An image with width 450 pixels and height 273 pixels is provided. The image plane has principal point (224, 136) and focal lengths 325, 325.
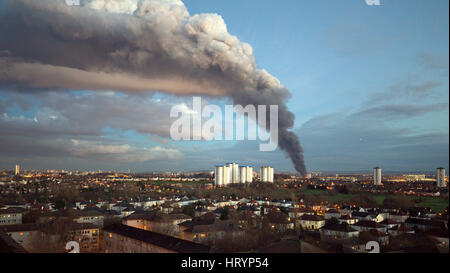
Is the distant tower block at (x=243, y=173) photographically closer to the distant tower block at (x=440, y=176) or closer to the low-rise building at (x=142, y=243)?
the distant tower block at (x=440, y=176)

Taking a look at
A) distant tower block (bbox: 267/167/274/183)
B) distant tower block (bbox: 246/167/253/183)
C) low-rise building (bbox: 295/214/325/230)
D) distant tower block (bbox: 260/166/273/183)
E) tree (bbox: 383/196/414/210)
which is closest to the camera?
low-rise building (bbox: 295/214/325/230)

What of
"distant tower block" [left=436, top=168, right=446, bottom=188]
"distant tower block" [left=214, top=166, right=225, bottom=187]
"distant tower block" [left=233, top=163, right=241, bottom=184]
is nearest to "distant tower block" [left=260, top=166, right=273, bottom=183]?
"distant tower block" [left=233, top=163, right=241, bottom=184]

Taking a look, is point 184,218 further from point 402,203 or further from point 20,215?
point 402,203

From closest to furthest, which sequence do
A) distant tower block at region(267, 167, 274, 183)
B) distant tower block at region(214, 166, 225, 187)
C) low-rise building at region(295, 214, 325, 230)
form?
low-rise building at region(295, 214, 325, 230), distant tower block at region(214, 166, 225, 187), distant tower block at region(267, 167, 274, 183)

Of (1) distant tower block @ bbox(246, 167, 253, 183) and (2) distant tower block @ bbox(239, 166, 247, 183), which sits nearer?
(2) distant tower block @ bbox(239, 166, 247, 183)

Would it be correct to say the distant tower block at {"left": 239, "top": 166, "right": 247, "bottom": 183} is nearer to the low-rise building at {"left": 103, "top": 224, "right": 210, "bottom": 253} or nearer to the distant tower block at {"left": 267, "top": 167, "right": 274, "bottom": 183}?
the distant tower block at {"left": 267, "top": 167, "right": 274, "bottom": 183}

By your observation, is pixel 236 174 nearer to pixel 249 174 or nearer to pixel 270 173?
pixel 249 174

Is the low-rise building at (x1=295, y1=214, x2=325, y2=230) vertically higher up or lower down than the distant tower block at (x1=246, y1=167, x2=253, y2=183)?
lower down

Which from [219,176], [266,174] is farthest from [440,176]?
[219,176]

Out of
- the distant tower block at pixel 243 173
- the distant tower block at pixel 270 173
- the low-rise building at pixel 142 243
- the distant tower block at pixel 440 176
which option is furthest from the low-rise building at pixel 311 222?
the distant tower block at pixel 270 173
